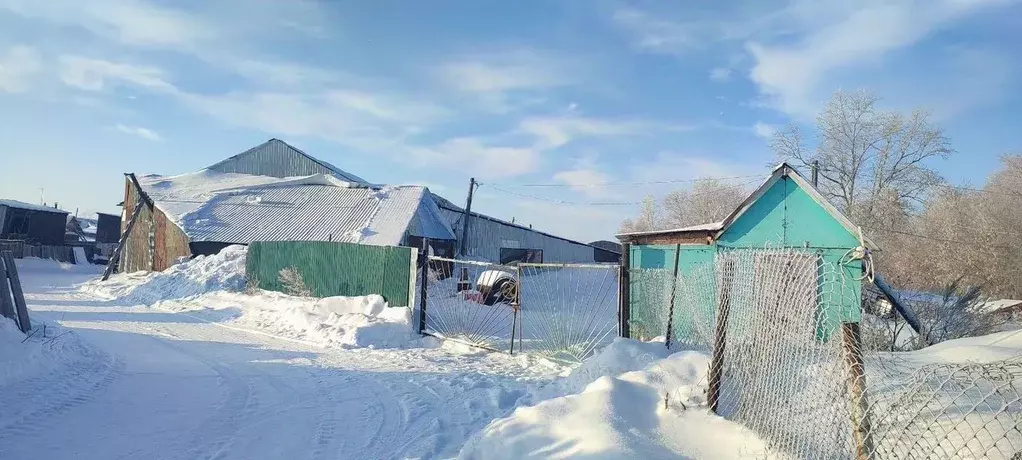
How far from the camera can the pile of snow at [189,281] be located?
68.0ft

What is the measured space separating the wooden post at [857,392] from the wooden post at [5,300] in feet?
32.2

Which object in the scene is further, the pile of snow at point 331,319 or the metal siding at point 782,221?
the metal siding at point 782,221

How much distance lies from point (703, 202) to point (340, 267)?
40.9m

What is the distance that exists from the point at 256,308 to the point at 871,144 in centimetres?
3944

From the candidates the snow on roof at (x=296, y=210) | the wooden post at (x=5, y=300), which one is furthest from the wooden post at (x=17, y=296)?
the snow on roof at (x=296, y=210)

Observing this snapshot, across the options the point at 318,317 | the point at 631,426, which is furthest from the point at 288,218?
the point at 631,426

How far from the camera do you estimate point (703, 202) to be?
2045 inches

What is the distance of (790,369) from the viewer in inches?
166

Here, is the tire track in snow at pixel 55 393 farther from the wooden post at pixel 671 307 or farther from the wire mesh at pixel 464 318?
the wooden post at pixel 671 307

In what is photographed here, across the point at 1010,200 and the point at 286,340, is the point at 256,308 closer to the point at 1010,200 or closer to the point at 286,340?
the point at 286,340

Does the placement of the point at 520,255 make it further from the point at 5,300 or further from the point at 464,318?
the point at 5,300

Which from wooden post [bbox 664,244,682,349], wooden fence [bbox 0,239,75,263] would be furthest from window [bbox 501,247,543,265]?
wooden fence [bbox 0,239,75,263]

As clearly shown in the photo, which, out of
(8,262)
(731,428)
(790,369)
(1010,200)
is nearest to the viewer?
(790,369)

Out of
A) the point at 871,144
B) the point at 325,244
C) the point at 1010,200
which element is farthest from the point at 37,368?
the point at 871,144
